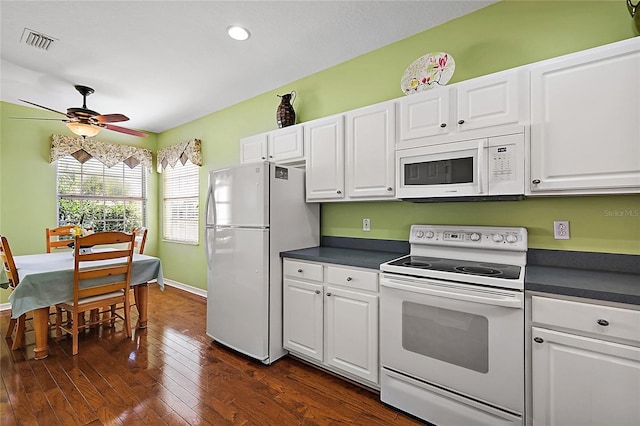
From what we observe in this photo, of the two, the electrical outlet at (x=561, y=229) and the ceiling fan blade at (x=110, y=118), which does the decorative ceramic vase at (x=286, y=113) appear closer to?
the ceiling fan blade at (x=110, y=118)

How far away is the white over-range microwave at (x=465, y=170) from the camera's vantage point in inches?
69.1

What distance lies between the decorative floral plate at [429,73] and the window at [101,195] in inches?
186

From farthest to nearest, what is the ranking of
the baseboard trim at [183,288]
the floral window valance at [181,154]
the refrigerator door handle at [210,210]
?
1. the floral window valance at [181,154]
2. the baseboard trim at [183,288]
3. the refrigerator door handle at [210,210]

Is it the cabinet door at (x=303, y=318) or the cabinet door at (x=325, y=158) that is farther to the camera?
the cabinet door at (x=325, y=158)

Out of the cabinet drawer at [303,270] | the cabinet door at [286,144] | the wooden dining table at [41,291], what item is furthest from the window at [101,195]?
the cabinet drawer at [303,270]

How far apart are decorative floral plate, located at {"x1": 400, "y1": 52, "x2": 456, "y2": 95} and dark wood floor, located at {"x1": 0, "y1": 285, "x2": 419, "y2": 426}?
7.13ft

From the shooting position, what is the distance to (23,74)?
3.08 meters

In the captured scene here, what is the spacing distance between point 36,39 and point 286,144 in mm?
2169

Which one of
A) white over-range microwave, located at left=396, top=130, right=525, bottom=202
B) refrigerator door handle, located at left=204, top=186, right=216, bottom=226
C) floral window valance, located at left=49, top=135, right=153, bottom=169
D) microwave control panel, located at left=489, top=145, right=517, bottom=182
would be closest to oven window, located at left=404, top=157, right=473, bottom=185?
white over-range microwave, located at left=396, top=130, right=525, bottom=202

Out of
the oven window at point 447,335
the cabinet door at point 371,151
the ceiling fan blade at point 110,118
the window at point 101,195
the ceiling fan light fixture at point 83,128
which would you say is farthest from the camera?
the window at point 101,195

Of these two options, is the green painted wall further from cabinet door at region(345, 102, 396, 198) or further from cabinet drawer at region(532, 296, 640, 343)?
cabinet drawer at region(532, 296, 640, 343)

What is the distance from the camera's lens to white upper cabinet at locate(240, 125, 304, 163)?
2.86 m

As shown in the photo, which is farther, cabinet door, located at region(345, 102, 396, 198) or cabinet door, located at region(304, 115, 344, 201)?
cabinet door, located at region(304, 115, 344, 201)

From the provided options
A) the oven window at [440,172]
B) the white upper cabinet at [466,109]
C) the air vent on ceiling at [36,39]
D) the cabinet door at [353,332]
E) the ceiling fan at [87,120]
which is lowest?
the cabinet door at [353,332]
